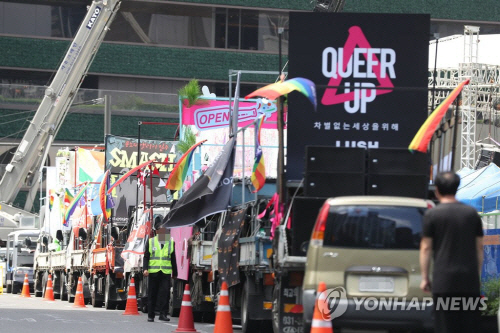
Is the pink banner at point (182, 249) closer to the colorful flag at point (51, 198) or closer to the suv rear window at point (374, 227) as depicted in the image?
the suv rear window at point (374, 227)

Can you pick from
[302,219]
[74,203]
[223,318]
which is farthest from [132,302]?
[74,203]

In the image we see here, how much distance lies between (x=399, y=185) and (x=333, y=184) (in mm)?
874

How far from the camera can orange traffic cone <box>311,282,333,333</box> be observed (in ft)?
36.3

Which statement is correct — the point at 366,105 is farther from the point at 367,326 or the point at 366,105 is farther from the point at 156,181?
the point at 156,181

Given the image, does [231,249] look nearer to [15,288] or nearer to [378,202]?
[378,202]

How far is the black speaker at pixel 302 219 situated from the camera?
1409 centimetres

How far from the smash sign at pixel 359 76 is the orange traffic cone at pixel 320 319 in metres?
4.87

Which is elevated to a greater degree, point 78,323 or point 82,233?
point 82,233

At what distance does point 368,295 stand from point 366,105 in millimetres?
4859

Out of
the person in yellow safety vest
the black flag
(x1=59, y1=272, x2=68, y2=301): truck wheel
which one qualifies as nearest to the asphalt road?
the person in yellow safety vest

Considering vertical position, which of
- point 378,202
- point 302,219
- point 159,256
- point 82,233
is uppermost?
point 378,202

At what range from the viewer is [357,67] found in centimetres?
1639

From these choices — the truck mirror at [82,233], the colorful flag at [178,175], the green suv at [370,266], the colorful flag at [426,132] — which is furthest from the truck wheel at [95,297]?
the green suv at [370,266]

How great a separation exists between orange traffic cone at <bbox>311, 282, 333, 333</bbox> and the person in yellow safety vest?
937 cm
